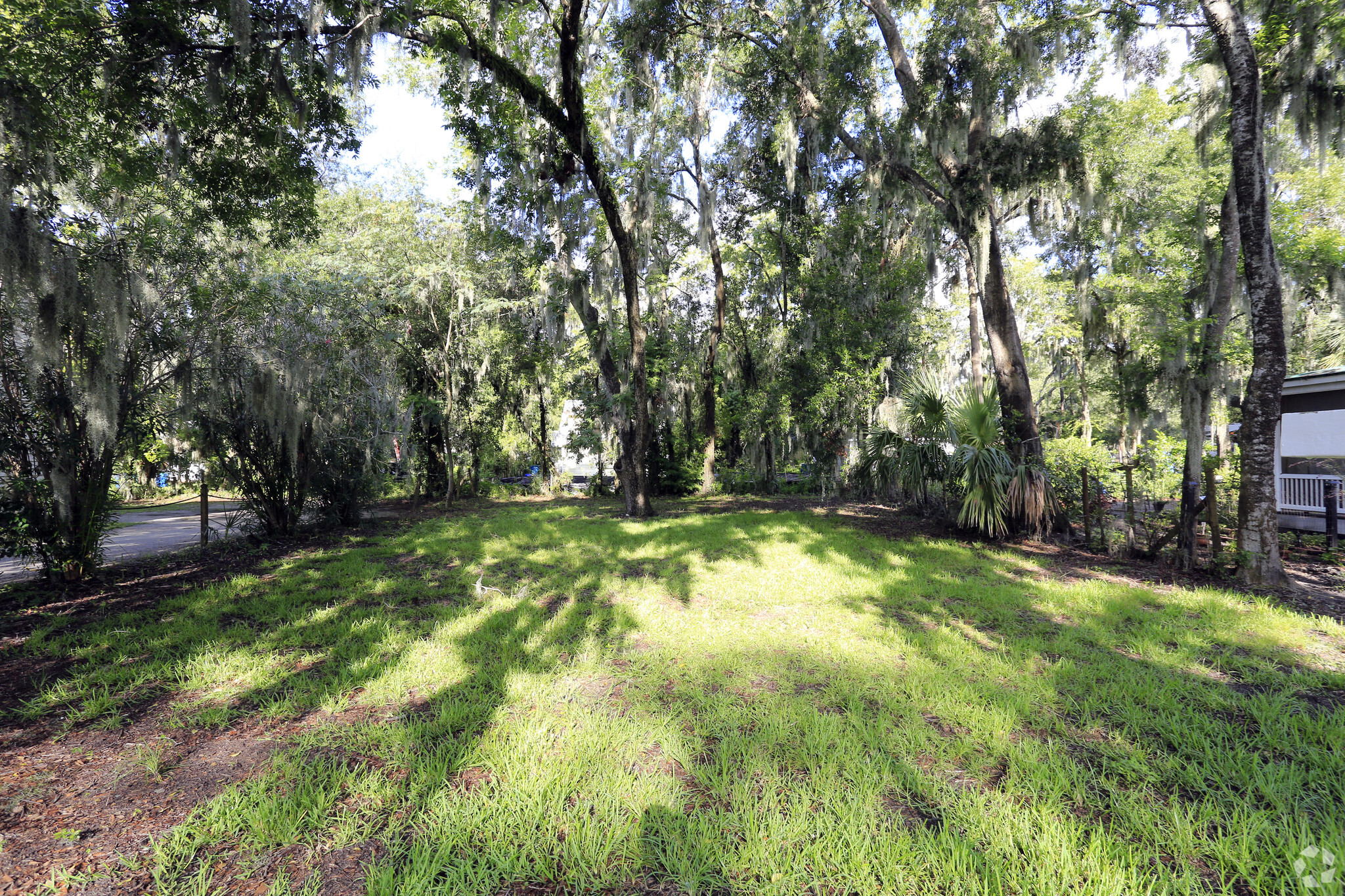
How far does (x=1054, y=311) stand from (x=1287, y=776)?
2135 cm

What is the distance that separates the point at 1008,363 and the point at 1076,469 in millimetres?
1862

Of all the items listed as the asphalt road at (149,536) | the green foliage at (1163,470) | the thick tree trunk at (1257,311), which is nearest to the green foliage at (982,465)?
the green foliage at (1163,470)

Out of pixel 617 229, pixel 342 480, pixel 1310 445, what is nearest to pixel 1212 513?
pixel 1310 445

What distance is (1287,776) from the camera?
2.33 meters

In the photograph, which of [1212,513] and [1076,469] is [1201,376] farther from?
[1212,513]

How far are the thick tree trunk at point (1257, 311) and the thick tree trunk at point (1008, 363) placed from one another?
2534 millimetres

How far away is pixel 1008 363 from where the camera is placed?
802 centimetres

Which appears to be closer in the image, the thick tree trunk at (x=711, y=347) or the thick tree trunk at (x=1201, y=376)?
the thick tree trunk at (x=1201, y=376)

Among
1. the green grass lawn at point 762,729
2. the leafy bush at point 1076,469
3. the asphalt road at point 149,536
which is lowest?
the green grass lawn at point 762,729

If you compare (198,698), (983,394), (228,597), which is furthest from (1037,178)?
(228,597)

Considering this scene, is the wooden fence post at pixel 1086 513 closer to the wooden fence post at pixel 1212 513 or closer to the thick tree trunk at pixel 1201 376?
the thick tree trunk at pixel 1201 376

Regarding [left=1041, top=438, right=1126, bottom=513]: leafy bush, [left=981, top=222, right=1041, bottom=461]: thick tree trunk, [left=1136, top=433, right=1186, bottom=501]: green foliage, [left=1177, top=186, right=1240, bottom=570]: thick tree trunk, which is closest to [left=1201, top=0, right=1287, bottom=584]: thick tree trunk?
[left=1177, top=186, right=1240, bottom=570]: thick tree trunk

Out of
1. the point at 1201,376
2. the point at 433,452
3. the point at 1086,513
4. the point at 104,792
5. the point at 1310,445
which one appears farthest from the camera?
the point at 433,452

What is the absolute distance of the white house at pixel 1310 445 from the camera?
879 cm
